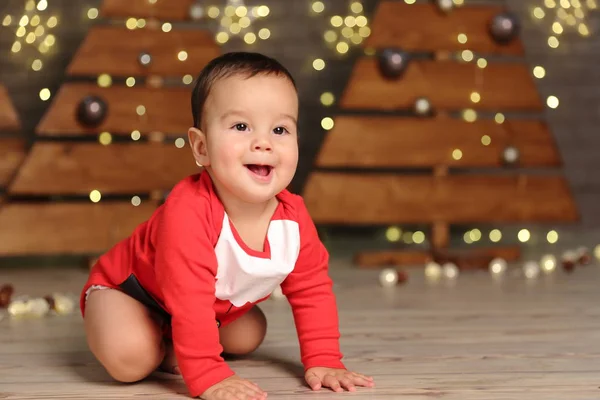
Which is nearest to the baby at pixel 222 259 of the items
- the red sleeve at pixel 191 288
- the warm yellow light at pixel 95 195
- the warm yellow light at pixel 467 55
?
the red sleeve at pixel 191 288

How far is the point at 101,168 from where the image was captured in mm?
2488

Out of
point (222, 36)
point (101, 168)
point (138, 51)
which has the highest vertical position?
point (222, 36)

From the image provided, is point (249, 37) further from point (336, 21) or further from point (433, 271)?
point (433, 271)

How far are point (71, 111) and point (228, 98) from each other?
1.41 m

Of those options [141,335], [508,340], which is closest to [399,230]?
[508,340]

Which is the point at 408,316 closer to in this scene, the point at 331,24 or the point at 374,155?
the point at 374,155

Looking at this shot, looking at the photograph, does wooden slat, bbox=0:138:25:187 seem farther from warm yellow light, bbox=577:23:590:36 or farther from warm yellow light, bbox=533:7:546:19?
warm yellow light, bbox=577:23:590:36

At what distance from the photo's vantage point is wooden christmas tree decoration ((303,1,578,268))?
258 centimetres

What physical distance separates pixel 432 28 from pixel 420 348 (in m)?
1.40

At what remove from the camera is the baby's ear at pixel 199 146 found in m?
1.25

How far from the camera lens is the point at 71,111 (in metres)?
2.46

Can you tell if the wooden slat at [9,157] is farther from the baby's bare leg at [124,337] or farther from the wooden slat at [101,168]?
the baby's bare leg at [124,337]

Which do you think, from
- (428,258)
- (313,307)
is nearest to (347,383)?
(313,307)

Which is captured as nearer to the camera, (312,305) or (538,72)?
(312,305)
